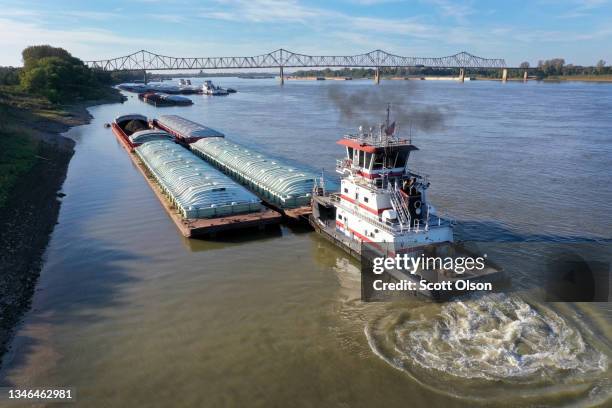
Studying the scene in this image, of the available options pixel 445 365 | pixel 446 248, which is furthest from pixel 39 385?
pixel 446 248

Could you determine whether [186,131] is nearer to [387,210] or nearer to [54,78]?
[387,210]

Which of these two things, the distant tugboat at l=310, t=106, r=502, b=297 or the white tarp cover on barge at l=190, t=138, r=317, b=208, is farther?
the white tarp cover on barge at l=190, t=138, r=317, b=208

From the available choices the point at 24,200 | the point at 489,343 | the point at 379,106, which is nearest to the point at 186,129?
the point at 379,106

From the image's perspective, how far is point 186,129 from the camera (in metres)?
59.9

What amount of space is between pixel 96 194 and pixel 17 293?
18011 mm

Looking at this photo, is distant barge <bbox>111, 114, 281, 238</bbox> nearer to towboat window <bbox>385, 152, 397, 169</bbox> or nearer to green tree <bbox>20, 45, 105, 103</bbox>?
towboat window <bbox>385, 152, 397, 169</bbox>

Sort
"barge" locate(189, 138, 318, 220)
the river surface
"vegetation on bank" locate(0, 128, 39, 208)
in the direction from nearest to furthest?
the river surface
"barge" locate(189, 138, 318, 220)
"vegetation on bank" locate(0, 128, 39, 208)

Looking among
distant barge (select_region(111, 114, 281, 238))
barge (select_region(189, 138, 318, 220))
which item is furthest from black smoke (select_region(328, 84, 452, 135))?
distant barge (select_region(111, 114, 281, 238))

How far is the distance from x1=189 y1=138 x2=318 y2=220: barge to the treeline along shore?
1448 centimetres

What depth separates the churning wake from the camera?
1531cm

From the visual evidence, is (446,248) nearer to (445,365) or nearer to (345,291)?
(345,291)

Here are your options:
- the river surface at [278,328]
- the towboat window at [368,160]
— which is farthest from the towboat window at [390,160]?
the river surface at [278,328]

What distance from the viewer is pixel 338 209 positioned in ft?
86.3

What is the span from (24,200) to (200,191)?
13799mm
